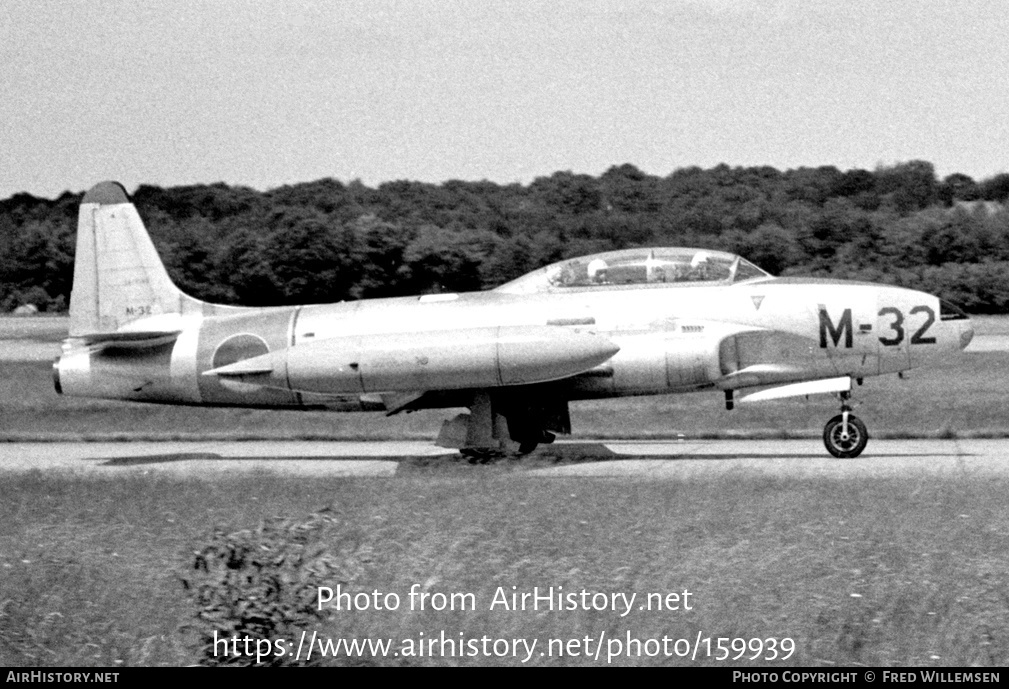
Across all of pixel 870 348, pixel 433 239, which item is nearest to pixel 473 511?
pixel 870 348

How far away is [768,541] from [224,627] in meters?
4.08

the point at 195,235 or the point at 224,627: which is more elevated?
the point at 195,235

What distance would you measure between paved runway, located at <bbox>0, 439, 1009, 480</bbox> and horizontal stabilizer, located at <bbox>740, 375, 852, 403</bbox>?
0.74 meters

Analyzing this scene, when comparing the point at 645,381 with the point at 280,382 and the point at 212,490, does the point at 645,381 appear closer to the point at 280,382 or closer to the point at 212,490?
the point at 280,382

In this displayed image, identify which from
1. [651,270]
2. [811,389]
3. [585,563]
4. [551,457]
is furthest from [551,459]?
[585,563]

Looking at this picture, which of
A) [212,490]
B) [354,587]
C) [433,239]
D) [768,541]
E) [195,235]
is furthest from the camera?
[195,235]

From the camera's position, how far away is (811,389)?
1628 cm

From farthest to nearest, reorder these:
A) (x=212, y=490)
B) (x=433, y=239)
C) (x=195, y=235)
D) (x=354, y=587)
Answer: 1. (x=195, y=235)
2. (x=433, y=239)
3. (x=212, y=490)
4. (x=354, y=587)

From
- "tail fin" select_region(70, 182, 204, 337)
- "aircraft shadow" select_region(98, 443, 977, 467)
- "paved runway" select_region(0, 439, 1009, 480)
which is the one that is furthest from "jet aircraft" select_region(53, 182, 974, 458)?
"tail fin" select_region(70, 182, 204, 337)

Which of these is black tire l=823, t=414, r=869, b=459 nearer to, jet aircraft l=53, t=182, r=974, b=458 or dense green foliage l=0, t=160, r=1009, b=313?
jet aircraft l=53, t=182, r=974, b=458

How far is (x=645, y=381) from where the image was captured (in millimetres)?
16109

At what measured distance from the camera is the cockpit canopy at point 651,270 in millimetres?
16484

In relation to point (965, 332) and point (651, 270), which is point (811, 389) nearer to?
point (965, 332)

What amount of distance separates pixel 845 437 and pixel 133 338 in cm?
861
